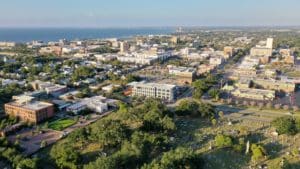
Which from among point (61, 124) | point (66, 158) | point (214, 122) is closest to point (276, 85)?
point (214, 122)

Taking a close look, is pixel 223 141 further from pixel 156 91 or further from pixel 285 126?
pixel 156 91

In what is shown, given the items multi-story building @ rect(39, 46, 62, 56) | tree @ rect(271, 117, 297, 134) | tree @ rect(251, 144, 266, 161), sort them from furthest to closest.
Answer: multi-story building @ rect(39, 46, 62, 56) → tree @ rect(271, 117, 297, 134) → tree @ rect(251, 144, 266, 161)

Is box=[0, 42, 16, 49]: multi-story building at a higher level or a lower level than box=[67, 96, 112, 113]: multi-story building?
higher

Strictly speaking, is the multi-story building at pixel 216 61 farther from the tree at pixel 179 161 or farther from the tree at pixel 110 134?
the tree at pixel 179 161

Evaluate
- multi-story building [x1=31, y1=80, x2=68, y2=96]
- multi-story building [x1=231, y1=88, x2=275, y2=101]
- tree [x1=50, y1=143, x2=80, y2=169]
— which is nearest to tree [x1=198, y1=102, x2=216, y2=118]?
multi-story building [x1=231, y1=88, x2=275, y2=101]

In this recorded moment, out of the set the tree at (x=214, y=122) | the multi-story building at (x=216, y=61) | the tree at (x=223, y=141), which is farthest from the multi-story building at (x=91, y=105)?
the multi-story building at (x=216, y=61)

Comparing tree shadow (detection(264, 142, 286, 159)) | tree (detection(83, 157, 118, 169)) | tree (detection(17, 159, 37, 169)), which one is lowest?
tree shadow (detection(264, 142, 286, 159))

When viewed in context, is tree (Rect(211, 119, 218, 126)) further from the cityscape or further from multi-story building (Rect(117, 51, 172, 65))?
multi-story building (Rect(117, 51, 172, 65))
